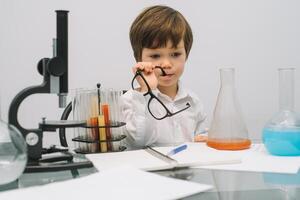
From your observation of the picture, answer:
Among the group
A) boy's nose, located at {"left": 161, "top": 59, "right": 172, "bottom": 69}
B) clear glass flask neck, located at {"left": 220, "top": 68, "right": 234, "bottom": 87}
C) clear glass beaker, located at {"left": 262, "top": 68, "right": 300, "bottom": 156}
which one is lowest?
clear glass beaker, located at {"left": 262, "top": 68, "right": 300, "bottom": 156}

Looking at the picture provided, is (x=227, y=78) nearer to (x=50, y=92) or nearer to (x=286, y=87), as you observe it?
(x=286, y=87)

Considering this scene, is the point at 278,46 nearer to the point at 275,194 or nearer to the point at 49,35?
the point at 49,35

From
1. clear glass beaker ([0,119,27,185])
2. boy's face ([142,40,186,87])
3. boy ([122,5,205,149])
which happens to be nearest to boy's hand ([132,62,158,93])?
boy ([122,5,205,149])

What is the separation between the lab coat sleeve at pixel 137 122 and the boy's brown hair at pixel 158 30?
0.20 m

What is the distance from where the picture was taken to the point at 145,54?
4.20ft

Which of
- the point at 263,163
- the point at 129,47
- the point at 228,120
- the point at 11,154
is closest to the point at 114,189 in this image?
the point at 11,154

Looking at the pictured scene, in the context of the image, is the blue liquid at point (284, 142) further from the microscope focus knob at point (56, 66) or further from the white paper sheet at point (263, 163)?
the microscope focus knob at point (56, 66)

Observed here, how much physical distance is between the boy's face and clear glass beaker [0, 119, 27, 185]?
25.2 inches

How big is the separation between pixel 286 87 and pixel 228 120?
5.9 inches

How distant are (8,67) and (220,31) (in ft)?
3.22

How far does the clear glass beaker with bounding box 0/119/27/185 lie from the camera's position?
A: 65 centimetres

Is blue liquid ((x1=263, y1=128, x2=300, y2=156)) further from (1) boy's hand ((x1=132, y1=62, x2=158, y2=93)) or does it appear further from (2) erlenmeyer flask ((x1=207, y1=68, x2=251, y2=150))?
(1) boy's hand ((x1=132, y1=62, x2=158, y2=93))

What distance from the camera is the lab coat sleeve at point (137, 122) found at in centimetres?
111

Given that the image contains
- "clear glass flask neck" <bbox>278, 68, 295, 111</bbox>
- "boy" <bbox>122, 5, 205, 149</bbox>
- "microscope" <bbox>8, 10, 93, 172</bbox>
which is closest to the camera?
"microscope" <bbox>8, 10, 93, 172</bbox>
